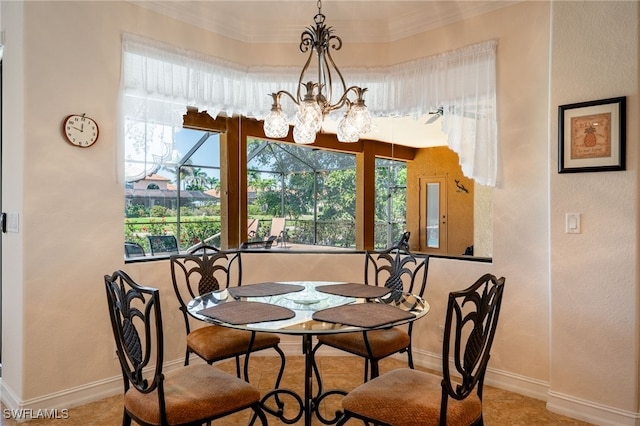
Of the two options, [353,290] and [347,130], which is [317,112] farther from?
[353,290]

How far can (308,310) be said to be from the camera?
2113mm

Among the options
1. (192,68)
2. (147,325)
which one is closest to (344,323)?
(147,325)

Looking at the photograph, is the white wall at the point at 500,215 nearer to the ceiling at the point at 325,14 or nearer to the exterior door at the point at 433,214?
the ceiling at the point at 325,14

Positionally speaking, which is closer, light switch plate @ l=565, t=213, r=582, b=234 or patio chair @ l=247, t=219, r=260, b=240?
light switch plate @ l=565, t=213, r=582, b=234

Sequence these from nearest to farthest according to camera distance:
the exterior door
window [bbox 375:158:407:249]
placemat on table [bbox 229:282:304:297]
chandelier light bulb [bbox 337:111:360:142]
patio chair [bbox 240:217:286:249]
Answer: chandelier light bulb [bbox 337:111:360:142], placemat on table [bbox 229:282:304:297], the exterior door, window [bbox 375:158:407:249], patio chair [bbox 240:217:286:249]

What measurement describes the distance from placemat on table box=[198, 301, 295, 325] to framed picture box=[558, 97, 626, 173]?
191 centimetres

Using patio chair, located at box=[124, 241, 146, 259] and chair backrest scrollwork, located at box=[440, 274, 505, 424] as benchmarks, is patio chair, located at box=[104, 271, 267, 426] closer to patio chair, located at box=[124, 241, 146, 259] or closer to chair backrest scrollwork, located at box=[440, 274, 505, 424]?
chair backrest scrollwork, located at box=[440, 274, 505, 424]

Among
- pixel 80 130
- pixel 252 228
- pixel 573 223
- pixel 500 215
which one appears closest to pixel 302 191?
pixel 252 228

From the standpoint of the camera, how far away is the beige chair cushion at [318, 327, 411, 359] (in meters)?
2.40

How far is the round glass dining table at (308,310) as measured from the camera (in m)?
1.88

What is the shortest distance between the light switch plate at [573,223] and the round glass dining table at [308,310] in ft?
3.45

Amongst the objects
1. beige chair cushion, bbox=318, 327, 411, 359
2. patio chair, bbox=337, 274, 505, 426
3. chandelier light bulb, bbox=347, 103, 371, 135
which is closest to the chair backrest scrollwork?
patio chair, bbox=337, 274, 505, 426

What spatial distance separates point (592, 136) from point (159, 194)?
2.97 metres

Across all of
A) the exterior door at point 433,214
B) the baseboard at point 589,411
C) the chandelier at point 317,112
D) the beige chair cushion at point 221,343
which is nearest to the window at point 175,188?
the beige chair cushion at point 221,343
